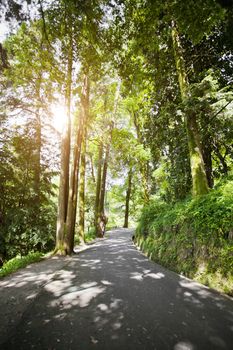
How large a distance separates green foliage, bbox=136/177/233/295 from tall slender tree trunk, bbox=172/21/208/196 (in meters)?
1.04

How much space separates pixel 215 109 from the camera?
966 cm

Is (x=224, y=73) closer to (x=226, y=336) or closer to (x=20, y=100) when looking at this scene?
(x=20, y=100)

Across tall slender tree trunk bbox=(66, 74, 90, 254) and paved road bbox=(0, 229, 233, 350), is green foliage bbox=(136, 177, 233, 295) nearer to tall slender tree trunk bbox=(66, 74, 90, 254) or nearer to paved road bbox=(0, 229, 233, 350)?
paved road bbox=(0, 229, 233, 350)

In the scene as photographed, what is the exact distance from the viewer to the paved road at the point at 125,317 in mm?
3033

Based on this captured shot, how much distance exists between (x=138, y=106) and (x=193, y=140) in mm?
9346

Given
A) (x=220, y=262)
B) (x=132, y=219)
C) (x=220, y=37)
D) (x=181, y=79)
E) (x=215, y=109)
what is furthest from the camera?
(x=132, y=219)

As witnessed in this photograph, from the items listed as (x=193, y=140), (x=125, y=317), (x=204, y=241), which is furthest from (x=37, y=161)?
(x=125, y=317)

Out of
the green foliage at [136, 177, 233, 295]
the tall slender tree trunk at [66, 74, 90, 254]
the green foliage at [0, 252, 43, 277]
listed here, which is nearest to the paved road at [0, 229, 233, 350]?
the green foliage at [136, 177, 233, 295]

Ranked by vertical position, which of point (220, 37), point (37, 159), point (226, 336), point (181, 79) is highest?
point (220, 37)

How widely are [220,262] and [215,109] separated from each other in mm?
6767

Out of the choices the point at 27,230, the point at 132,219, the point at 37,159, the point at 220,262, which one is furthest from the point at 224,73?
the point at 132,219

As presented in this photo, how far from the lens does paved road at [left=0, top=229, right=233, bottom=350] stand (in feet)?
9.95

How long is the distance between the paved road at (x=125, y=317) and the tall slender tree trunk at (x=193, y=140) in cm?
403

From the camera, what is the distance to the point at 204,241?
5941mm
